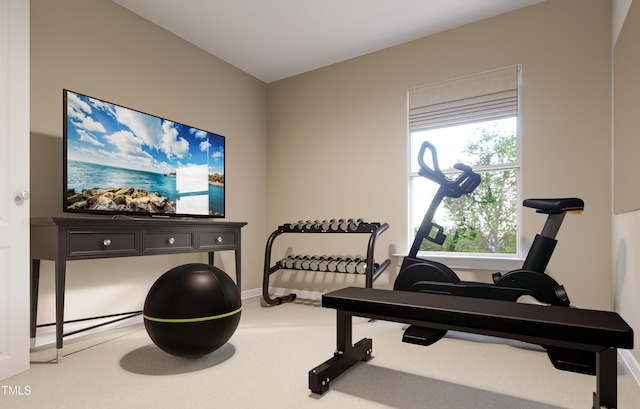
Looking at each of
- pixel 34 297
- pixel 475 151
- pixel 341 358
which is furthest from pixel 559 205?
pixel 34 297

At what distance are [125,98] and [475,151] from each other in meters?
3.38

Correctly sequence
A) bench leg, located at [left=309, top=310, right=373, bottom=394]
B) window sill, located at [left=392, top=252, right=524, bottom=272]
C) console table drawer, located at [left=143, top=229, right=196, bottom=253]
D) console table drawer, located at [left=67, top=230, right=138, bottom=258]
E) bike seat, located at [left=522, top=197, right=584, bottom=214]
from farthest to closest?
1. window sill, located at [left=392, top=252, right=524, bottom=272]
2. console table drawer, located at [left=143, top=229, right=196, bottom=253]
3. bike seat, located at [left=522, top=197, right=584, bottom=214]
4. console table drawer, located at [left=67, top=230, right=138, bottom=258]
5. bench leg, located at [left=309, top=310, right=373, bottom=394]

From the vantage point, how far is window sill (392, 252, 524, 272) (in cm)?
320

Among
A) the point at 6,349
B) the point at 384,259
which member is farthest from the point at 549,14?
the point at 6,349

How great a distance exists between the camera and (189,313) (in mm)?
2088

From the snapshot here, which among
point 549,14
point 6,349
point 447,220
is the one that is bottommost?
point 6,349

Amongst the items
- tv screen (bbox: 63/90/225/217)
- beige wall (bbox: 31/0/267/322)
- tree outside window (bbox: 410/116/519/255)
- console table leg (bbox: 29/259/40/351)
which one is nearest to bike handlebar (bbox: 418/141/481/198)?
tree outside window (bbox: 410/116/519/255)

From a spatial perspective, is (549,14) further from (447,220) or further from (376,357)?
(376,357)

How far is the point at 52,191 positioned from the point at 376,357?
2.70 meters

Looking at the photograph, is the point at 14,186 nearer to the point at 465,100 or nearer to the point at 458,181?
the point at 458,181

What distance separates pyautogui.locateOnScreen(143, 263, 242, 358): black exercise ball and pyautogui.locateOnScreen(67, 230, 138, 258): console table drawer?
58 centimetres

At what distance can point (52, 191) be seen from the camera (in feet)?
9.04

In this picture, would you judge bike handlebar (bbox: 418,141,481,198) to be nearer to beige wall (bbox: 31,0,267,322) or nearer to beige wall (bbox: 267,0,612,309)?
beige wall (bbox: 267,0,612,309)

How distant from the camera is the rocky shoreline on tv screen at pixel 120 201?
2.70 metres
